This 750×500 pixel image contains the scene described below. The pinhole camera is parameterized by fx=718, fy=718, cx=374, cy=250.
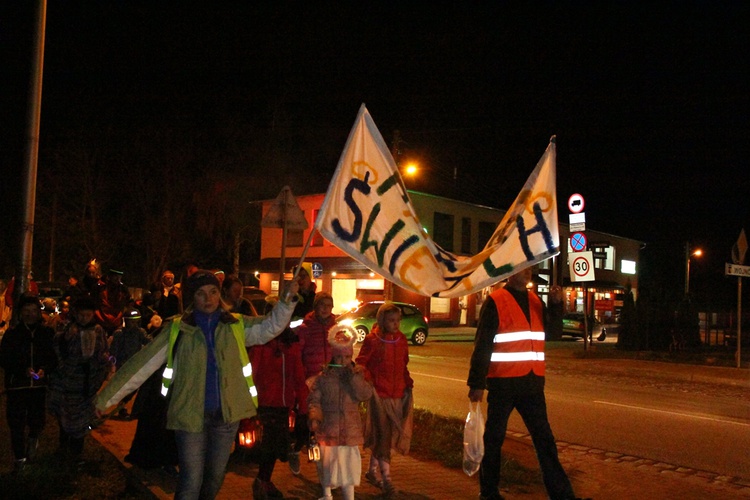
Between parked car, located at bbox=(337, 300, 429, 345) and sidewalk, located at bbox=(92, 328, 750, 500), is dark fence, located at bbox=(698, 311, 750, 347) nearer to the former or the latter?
parked car, located at bbox=(337, 300, 429, 345)

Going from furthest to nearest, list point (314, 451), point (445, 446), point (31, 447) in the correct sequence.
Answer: point (445, 446) < point (31, 447) < point (314, 451)

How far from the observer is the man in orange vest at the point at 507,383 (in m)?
5.47

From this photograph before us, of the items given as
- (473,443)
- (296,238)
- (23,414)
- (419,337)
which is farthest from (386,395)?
(296,238)

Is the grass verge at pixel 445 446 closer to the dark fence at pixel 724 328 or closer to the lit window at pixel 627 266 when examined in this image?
the dark fence at pixel 724 328

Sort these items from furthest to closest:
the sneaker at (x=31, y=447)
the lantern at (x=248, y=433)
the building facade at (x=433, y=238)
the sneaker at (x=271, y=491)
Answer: the building facade at (x=433, y=238) → the sneaker at (x=31, y=447) → the sneaker at (x=271, y=491) → the lantern at (x=248, y=433)

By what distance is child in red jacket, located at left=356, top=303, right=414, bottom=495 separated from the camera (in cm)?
610

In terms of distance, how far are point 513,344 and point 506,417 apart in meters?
0.56

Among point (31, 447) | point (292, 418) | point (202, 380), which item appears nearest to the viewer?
point (202, 380)

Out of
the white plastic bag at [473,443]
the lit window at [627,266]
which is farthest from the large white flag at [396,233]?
the lit window at [627,266]

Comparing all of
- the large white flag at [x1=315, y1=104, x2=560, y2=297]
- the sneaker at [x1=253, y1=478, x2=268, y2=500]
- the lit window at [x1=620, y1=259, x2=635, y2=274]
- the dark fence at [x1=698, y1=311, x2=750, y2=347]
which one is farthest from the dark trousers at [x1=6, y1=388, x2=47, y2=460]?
the lit window at [x1=620, y1=259, x2=635, y2=274]

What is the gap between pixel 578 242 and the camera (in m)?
18.5

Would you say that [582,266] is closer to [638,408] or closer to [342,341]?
[638,408]

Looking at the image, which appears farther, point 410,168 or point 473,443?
point 410,168

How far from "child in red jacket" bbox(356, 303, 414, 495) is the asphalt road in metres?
3.71
